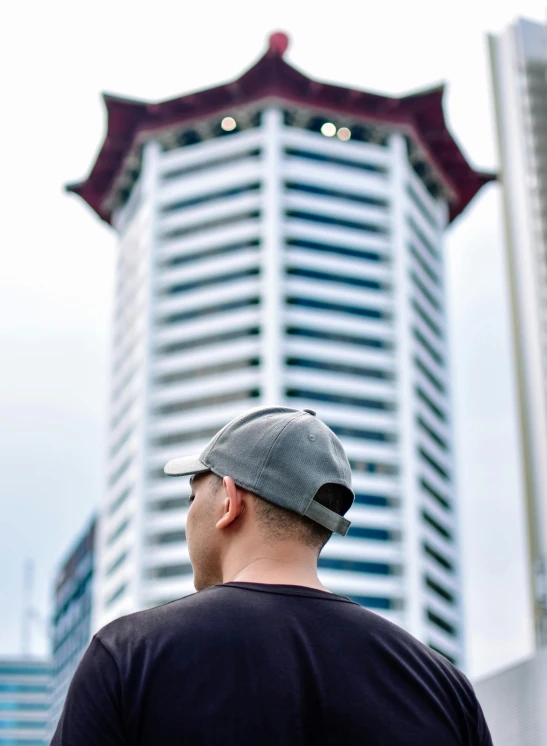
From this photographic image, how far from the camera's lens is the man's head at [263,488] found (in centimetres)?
234

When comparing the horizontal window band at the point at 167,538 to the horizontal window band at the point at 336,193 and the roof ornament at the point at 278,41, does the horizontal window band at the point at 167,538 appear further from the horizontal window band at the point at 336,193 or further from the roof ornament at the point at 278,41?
the roof ornament at the point at 278,41

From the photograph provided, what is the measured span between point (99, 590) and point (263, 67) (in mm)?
45368

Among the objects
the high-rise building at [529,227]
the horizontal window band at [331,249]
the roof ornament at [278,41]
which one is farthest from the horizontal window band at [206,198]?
the high-rise building at [529,227]

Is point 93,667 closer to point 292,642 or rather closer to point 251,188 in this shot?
point 292,642

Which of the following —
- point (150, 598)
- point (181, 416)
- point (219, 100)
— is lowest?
point (150, 598)

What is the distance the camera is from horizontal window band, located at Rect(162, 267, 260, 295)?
99062mm

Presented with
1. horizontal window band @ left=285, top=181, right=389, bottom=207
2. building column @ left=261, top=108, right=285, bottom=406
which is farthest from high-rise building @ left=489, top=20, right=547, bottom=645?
building column @ left=261, top=108, right=285, bottom=406

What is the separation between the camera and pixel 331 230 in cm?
9975

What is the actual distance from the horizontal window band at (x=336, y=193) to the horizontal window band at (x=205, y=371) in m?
15.9

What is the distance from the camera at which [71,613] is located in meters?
132

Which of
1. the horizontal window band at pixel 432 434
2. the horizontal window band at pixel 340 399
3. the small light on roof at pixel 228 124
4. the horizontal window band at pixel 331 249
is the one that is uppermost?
the small light on roof at pixel 228 124

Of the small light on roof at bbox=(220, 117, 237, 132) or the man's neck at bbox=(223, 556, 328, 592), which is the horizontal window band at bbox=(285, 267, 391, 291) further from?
the man's neck at bbox=(223, 556, 328, 592)

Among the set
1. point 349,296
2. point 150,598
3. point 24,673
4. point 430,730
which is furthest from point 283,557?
point 24,673

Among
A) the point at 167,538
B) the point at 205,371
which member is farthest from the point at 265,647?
the point at 205,371
